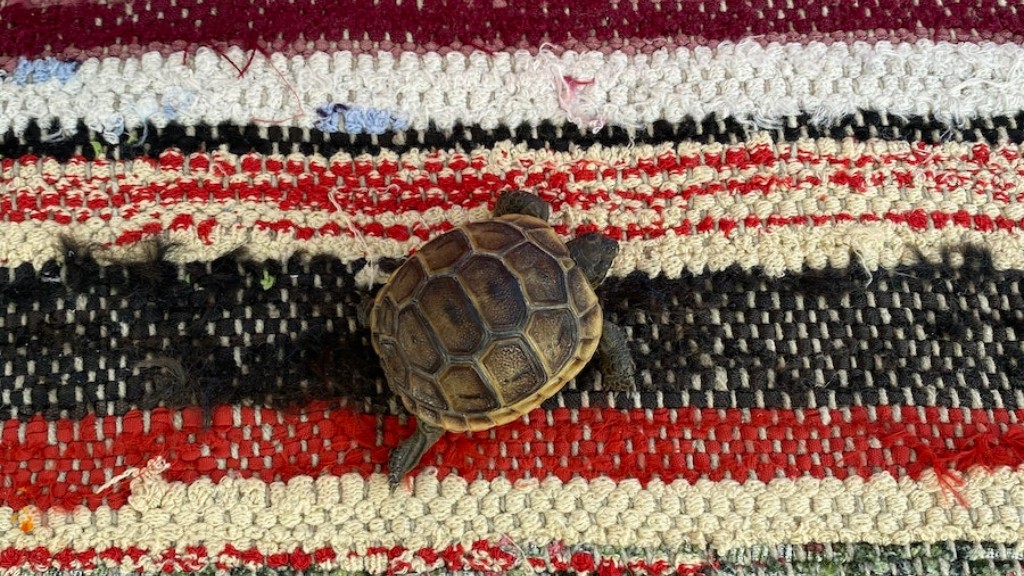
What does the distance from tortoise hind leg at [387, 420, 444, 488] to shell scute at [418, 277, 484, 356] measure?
10cm

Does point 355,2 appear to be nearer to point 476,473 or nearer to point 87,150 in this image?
point 87,150

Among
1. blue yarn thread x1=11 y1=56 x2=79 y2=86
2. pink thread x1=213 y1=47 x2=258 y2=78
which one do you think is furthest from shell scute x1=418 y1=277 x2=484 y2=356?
blue yarn thread x1=11 y1=56 x2=79 y2=86

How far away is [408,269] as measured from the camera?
0.77 meters

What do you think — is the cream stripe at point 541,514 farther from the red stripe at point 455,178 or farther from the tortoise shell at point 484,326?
the red stripe at point 455,178

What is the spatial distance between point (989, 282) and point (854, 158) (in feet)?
0.64

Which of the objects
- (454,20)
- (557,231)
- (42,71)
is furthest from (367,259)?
(42,71)

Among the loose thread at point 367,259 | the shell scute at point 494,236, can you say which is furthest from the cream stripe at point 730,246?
the shell scute at point 494,236

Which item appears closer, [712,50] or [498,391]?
[498,391]

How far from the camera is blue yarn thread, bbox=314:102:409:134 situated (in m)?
0.88

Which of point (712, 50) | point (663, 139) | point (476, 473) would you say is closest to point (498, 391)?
point (476, 473)

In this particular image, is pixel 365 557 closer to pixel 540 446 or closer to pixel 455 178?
pixel 540 446

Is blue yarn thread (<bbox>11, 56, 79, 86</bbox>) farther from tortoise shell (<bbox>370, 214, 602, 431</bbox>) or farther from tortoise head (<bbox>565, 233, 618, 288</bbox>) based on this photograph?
tortoise head (<bbox>565, 233, 618, 288</bbox>)

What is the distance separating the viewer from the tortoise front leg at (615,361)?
81cm

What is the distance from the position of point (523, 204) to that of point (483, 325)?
16 cm
